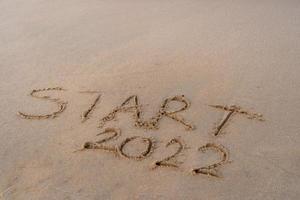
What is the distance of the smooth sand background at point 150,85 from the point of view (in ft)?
6.64

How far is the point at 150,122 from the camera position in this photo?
95.8 inches

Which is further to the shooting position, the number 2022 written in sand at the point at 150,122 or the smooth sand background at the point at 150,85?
the number 2022 written in sand at the point at 150,122

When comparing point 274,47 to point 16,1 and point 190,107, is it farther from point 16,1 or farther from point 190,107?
point 16,1

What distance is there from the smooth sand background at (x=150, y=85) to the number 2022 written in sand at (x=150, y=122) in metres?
0.04

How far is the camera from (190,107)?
2.54 metres

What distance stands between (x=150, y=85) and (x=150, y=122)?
1.31 feet

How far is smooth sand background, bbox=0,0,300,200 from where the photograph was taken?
2025 millimetres

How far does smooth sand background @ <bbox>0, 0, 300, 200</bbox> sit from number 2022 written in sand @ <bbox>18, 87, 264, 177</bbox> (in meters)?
0.04

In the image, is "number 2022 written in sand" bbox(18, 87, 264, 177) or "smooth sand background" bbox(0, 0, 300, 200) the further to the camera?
"number 2022 written in sand" bbox(18, 87, 264, 177)

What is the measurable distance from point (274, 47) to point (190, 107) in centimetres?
93

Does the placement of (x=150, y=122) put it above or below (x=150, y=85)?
below

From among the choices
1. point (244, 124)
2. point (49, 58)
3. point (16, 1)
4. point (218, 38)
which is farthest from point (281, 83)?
point (16, 1)

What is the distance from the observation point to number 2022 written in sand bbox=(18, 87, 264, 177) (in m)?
2.14

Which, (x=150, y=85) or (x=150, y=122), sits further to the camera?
(x=150, y=85)
